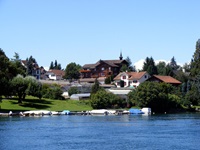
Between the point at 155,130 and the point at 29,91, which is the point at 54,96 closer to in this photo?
the point at 29,91

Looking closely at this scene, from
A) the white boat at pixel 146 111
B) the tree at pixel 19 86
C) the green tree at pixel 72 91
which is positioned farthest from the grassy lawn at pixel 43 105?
the white boat at pixel 146 111

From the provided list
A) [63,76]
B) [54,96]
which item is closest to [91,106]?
[54,96]

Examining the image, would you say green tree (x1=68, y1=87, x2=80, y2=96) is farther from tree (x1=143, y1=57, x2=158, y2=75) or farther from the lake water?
the lake water

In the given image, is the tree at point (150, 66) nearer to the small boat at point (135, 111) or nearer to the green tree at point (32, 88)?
the small boat at point (135, 111)

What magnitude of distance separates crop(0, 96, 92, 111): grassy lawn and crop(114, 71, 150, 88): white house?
107 ft

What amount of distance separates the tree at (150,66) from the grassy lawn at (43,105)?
172 feet

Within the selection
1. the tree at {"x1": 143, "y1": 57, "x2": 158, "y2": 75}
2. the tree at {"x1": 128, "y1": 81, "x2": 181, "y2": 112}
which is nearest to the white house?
the tree at {"x1": 143, "y1": 57, "x2": 158, "y2": 75}

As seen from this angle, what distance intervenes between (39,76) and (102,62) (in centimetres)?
2407

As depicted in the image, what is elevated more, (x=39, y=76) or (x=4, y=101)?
(x=39, y=76)

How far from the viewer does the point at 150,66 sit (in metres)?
171

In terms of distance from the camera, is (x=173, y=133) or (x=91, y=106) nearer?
(x=173, y=133)

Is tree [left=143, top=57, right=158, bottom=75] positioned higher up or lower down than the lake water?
higher up

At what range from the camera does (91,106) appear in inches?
4678

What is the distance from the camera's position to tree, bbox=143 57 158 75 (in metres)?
170
